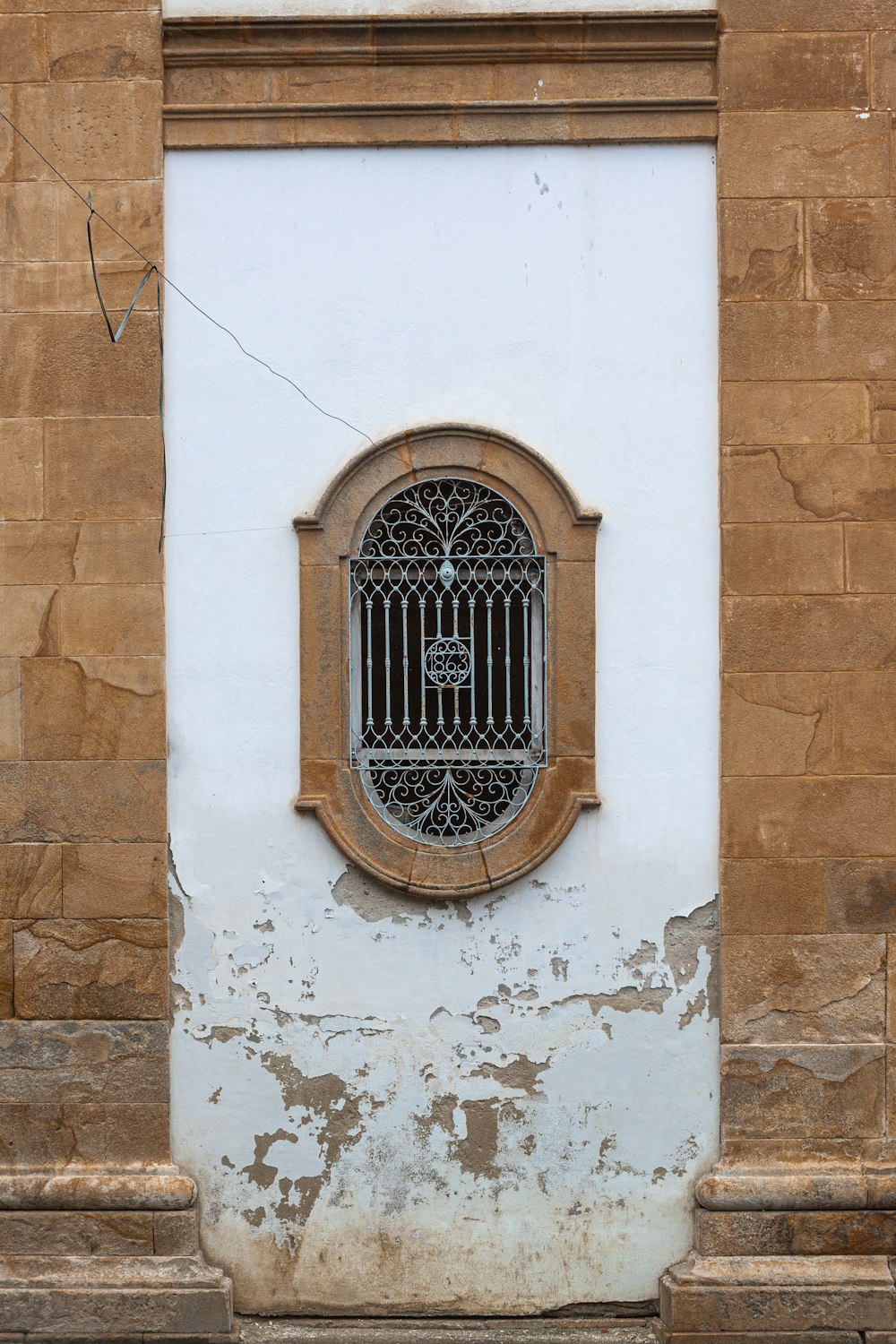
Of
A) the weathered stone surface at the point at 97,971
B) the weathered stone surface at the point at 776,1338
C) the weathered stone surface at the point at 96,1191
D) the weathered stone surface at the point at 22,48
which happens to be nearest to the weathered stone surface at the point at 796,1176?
the weathered stone surface at the point at 776,1338

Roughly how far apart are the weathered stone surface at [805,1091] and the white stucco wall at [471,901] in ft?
0.40

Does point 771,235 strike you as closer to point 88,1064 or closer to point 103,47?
point 103,47

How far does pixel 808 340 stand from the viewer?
4852mm

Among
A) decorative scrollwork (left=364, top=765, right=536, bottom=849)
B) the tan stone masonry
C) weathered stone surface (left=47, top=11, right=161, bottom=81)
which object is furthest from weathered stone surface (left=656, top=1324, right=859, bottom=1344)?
weathered stone surface (left=47, top=11, right=161, bottom=81)

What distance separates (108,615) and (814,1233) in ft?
11.3

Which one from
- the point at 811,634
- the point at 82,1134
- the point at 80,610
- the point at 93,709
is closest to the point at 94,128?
the point at 80,610

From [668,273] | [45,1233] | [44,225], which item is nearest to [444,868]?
[45,1233]

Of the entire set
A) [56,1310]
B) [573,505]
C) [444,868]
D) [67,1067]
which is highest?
[573,505]

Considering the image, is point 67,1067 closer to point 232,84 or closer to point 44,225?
point 44,225

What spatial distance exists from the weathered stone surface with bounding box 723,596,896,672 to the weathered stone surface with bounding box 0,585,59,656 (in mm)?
2510

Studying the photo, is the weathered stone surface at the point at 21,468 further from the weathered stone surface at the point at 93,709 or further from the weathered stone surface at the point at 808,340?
the weathered stone surface at the point at 808,340

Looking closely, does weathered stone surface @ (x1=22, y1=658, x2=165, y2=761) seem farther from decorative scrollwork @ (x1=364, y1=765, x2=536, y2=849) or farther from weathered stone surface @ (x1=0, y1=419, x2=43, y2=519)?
decorative scrollwork @ (x1=364, y1=765, x2=536, y2=849)

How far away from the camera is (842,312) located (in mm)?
4848

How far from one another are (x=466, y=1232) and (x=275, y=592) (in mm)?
2502
